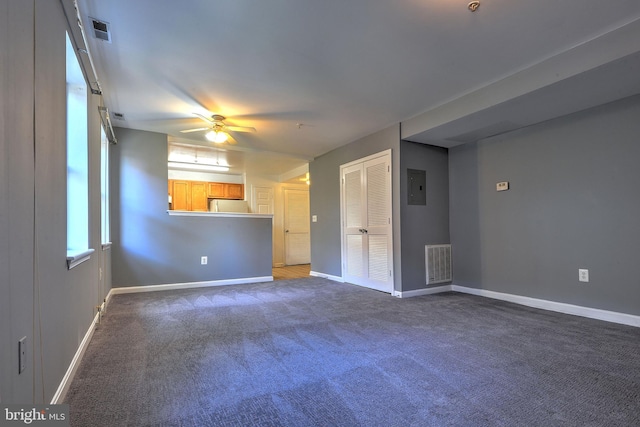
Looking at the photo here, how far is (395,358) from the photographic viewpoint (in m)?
2.05

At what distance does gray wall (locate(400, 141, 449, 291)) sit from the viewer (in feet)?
13.1

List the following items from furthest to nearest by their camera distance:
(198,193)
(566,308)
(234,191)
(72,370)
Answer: (234,191)
(198,193)
(566,308)
(72,370)

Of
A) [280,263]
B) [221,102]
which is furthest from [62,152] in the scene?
[280,263]

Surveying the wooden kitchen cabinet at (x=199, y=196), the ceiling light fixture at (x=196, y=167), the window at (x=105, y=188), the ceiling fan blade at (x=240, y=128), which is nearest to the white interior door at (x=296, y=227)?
the ceiling light fixture at (x=196, y=167)

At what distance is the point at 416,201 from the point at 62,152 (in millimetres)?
3731

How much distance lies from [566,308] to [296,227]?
583 cm

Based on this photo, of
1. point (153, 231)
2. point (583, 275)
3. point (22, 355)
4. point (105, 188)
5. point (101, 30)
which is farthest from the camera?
point (153, 231)

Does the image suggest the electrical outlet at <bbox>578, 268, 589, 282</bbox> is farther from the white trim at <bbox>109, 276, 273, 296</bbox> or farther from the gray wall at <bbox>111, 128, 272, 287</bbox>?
the gray wall at <bbox>111, 128, 272, 287</bbox>

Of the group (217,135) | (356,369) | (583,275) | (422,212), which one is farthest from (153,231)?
(583,275)

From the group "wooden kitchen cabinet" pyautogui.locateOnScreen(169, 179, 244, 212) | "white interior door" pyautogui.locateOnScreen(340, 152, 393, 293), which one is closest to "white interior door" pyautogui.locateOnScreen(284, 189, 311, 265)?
"wooden kitchen cabinet" pyautogui.locateOnScreen(169, 179, 244, 212)

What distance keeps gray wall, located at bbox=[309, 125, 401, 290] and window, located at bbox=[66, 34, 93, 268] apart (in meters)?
3.31

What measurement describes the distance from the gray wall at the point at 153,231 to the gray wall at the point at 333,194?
62.0 inches

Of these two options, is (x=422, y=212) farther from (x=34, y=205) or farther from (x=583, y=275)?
(x=34, y=205)

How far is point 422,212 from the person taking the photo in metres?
4.19
